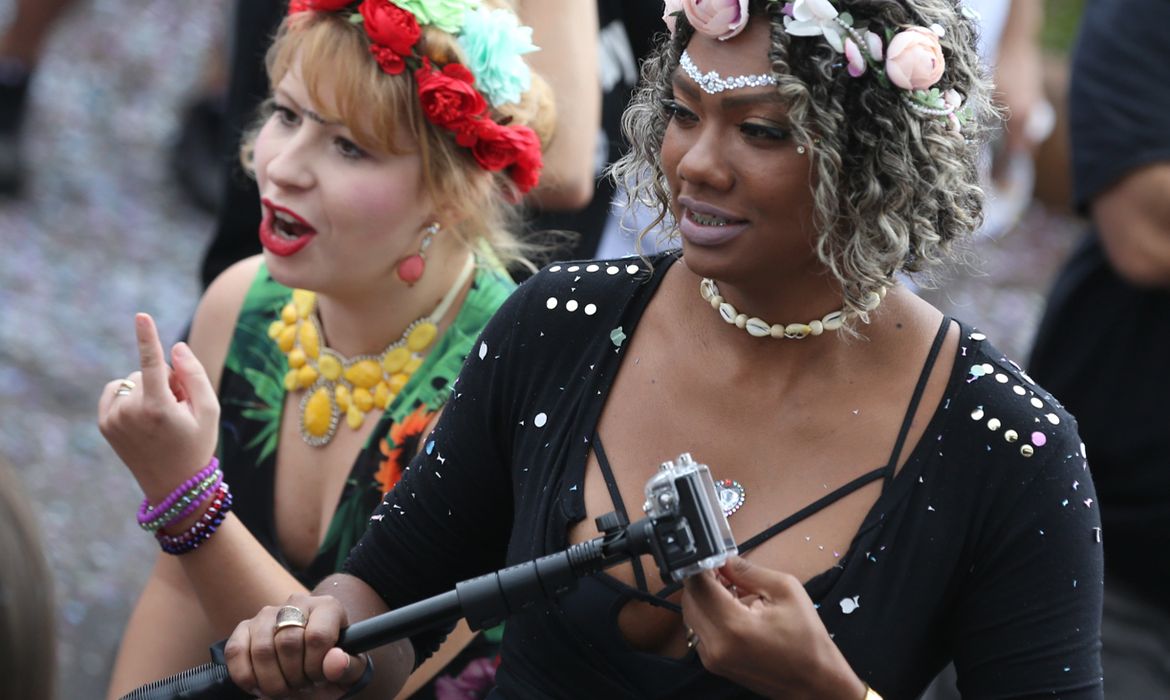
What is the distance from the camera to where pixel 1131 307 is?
3.42 m

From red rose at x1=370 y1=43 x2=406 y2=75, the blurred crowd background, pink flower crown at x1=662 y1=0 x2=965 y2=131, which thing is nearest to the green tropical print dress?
red rose at x1=370 y1=43 x2=406 y2=75

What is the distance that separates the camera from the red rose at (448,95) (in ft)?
8.59

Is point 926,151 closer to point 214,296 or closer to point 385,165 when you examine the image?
point 385,165

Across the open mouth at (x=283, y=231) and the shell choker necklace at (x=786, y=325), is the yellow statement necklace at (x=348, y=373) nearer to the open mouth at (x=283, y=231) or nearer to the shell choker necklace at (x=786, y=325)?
the open mouth at (x=283, y=231)

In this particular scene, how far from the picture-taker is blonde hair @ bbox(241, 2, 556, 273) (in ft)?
8.57

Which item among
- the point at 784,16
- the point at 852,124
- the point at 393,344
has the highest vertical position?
the point at 784,16

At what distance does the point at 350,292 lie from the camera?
2721 mm

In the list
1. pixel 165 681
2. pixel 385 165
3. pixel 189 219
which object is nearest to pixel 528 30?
pixel 385 165

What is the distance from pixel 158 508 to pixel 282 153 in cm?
63

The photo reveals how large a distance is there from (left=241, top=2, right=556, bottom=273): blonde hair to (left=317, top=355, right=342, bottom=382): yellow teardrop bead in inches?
12.1

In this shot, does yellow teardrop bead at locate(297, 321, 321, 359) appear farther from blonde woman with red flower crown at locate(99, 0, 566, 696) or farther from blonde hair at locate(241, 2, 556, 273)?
blonde hair at locate(241, 2, 556, 273)

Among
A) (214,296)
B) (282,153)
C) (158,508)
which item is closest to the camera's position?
(158,508)

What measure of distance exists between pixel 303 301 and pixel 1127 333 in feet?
5.75

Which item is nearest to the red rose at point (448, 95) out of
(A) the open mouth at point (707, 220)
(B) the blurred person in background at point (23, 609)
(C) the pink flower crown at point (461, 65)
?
(C) the pink flower crown at point (461, 65)
